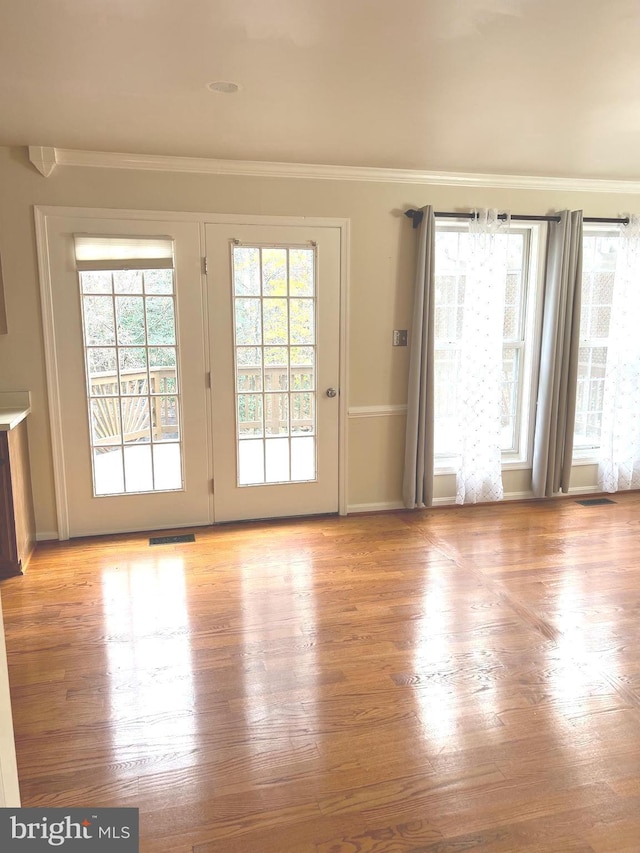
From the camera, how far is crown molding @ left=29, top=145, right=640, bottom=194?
11.9 ft

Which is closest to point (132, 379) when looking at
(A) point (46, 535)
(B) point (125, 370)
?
(B) point (125, 370)

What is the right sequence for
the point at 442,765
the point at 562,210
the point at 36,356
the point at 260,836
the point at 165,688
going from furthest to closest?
the point at 562,210
the point at 36,356
the point at 165,688
the point at 442,765
the point at 260,836

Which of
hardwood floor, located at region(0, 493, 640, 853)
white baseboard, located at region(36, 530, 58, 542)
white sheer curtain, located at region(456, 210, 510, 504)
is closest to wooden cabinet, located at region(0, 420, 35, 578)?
hardwood floor, located at region(0, 493, 640, 853)

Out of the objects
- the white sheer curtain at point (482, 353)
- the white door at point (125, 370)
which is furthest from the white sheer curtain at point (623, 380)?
the white door at point (125, 370)

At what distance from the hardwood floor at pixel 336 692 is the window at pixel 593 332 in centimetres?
137

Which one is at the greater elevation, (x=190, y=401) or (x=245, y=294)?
(x=245, y=294)

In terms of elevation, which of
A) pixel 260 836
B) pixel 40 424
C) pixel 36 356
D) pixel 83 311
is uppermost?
pixel 83 311

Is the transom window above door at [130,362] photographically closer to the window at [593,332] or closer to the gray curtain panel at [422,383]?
the gray curtain panel at [422,383]

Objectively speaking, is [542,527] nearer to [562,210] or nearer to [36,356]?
[562,210]

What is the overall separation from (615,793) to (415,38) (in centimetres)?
261

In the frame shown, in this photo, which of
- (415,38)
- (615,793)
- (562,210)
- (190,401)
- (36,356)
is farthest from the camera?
(562,210)

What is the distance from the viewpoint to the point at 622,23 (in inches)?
80.9

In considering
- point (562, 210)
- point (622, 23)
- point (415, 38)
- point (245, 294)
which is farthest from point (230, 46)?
point (562, 210)

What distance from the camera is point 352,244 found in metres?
4.22
